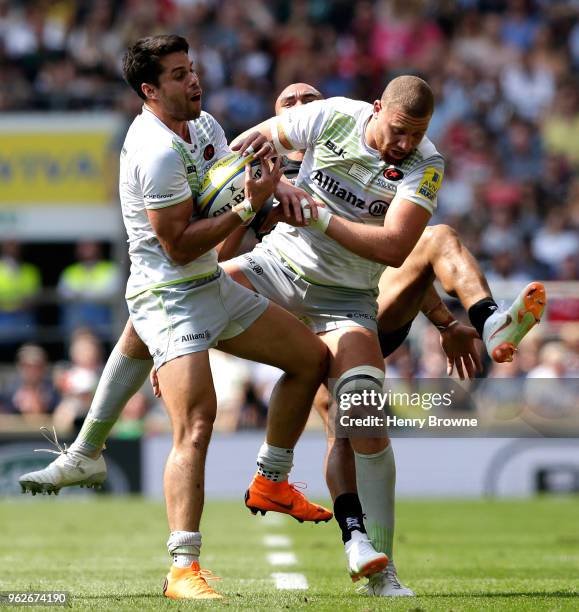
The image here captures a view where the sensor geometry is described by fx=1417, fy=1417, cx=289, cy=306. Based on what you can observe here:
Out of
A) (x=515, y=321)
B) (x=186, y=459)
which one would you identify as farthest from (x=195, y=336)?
(x=515, y=321)

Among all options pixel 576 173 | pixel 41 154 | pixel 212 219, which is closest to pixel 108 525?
pixel 212 219

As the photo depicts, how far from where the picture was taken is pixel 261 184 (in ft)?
22.4

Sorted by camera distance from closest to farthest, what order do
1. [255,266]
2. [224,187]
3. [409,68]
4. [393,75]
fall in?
[224,187] → [255,266] → [393,75] → [409,68]

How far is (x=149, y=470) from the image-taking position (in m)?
16.0

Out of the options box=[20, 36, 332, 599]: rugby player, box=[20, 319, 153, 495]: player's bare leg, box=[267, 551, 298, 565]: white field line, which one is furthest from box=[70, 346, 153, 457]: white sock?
box=[267, 551, 298, 565]: white field line

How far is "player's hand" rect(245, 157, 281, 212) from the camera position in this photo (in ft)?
22.4

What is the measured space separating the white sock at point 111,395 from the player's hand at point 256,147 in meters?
1.32

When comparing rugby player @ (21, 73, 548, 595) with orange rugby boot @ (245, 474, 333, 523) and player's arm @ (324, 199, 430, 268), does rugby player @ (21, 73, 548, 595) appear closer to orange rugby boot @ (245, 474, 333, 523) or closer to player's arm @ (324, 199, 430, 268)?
orange rugby boot @ (245, 474, 333, 523)

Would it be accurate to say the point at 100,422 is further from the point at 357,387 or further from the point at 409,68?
the point at 409,68

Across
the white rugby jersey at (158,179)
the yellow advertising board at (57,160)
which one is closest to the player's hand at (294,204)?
the white rugby jersey at (158,179)

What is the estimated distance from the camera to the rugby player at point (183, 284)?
22.1 ft

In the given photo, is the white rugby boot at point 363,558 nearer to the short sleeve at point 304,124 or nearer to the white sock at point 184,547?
the white sock at point 184,547

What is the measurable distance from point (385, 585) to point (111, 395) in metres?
1.77

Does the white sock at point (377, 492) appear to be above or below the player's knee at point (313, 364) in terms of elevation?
below
